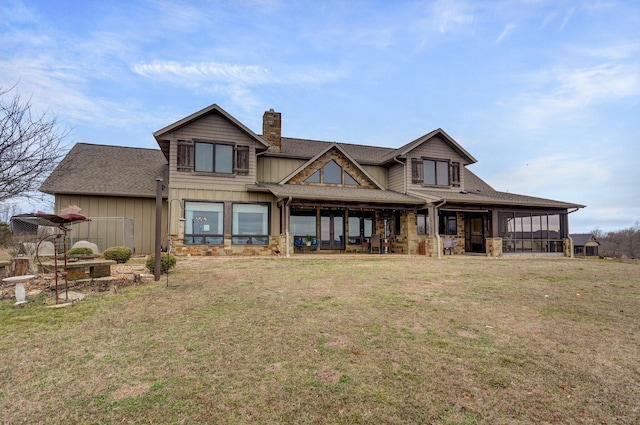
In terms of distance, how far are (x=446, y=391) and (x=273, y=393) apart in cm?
159

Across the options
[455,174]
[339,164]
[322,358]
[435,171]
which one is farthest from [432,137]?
[322,358]

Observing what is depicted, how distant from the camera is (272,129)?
18.3 meters

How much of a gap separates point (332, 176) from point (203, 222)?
6.96 metres

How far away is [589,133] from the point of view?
18344 mm

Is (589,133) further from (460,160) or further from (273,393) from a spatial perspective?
(273,393)

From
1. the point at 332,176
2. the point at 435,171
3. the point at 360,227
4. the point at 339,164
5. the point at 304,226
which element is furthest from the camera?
the point at 435,171

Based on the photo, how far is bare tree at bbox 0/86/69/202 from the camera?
8.05 m

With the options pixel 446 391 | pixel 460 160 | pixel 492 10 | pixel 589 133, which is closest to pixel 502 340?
pixel 446 391

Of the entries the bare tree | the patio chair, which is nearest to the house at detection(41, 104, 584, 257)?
the patio chair

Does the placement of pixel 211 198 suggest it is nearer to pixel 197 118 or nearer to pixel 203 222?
pixel 203 222

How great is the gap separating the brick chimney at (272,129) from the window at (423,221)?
826cm

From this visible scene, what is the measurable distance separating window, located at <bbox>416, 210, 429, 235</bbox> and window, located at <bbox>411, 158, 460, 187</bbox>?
68.7 inches

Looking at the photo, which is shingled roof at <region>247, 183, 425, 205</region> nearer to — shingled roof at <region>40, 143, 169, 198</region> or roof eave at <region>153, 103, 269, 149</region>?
roof eave at <region>153, 103, 269, 149</region>

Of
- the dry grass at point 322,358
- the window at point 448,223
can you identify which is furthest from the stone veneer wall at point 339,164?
the dry grass at point 322,358
